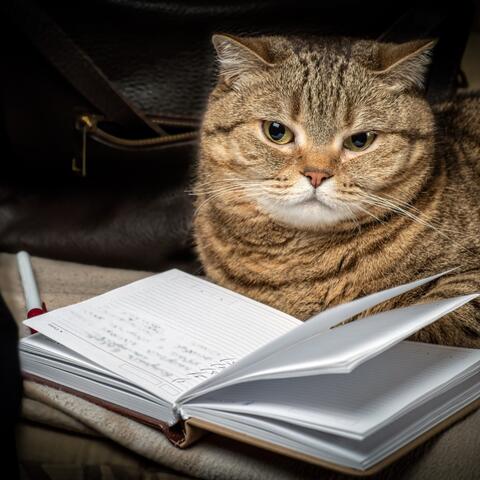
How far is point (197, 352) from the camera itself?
3.01 ft

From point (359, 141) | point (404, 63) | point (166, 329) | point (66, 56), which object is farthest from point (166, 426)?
point (66, 56)

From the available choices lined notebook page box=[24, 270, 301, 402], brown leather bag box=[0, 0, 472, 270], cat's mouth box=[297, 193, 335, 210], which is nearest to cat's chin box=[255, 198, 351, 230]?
cat's mouth box=[297, 193, 335, 210]

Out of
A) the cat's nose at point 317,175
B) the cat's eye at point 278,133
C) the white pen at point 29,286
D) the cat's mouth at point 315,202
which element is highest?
the cat's eye at point 278,133

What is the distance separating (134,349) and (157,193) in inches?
20.5

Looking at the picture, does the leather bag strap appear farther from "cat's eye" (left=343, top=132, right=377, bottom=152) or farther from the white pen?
"cat's eye" (left=343, top=132, right=377, bottom=152)

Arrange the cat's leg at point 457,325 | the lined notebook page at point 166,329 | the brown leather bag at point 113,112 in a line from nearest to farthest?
the lined notebook page at point 166,329
the cat's leg at point 457,325
the brown leather bag at point 113,112

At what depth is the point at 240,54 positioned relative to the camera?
1.06m

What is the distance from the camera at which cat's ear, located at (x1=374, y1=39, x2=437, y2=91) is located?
1.01m

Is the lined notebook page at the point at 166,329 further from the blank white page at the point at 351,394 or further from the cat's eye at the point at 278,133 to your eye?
the cat's eye at the point at 278,133

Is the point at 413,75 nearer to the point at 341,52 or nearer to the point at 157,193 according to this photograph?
the point at 341,52

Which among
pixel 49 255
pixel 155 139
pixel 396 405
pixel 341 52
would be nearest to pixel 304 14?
pixel 341 52

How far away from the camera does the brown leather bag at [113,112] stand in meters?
1.28

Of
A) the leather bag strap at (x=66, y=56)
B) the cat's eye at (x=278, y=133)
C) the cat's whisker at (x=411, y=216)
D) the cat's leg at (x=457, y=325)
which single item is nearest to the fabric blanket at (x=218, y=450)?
the cat's leg at (x=457, y=325)

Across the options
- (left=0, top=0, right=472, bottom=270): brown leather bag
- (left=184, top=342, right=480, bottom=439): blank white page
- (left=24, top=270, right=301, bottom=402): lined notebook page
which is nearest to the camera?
(left=184, top=342, right=480, bottom=439): blank white page
